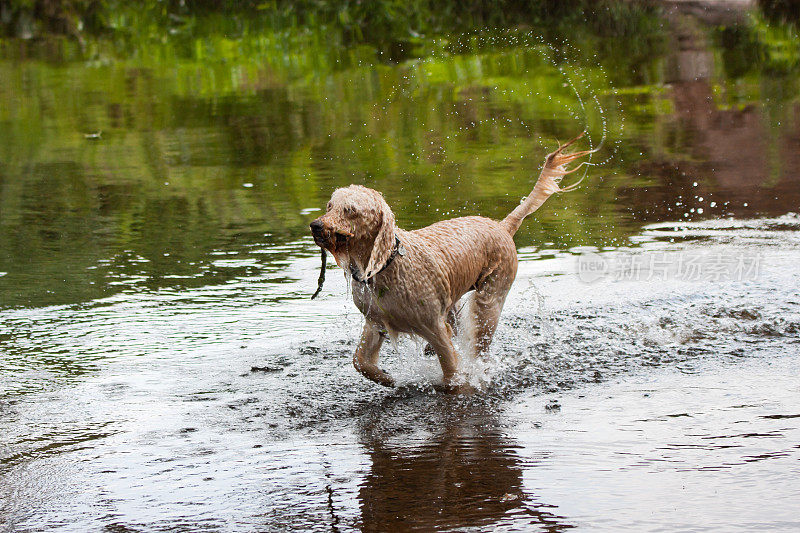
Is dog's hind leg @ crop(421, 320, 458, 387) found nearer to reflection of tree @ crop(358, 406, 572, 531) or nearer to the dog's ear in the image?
reflection of tree @ crop(358, 406, 572, 531)

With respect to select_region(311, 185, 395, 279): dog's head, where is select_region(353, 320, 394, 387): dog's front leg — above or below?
below

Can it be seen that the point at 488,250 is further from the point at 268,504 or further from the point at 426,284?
the point at 268,504

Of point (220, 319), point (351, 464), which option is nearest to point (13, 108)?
point (220, 319)

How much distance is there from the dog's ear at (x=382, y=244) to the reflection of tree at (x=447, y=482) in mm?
790

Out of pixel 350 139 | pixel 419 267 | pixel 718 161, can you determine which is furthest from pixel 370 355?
pixel 350 139

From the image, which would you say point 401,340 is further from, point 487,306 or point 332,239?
point 332,239

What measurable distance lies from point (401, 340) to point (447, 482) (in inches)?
71.3

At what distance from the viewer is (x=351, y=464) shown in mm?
4762

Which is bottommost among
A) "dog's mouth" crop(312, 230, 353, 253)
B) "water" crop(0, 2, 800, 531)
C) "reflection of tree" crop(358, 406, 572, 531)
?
"reflection of tree" crop(358, 406, 572, 531)

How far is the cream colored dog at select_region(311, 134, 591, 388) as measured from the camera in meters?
4.93

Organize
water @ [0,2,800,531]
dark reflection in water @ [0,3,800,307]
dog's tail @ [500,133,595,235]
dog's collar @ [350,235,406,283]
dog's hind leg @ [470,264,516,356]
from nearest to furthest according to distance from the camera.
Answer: water @ [0,2,800,531]
dog's collar @ [350,235,406,283]
dog's hind leg @ [470,264,516,356]
dog's tail @ [500,133,595,235]
dark reflection in water @ [0,3,800,307]

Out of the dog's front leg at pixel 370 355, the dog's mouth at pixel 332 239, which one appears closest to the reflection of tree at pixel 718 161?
the dog's front leg at pixel 370 355

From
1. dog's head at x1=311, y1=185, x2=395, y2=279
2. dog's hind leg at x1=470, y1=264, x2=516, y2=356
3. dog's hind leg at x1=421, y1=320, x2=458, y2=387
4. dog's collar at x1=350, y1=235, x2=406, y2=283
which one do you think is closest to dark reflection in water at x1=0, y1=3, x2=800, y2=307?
dog's hind leg at x1=470, y1=264, x2=516, y2=356

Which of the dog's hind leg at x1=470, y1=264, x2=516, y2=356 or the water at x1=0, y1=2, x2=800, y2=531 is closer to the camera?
the water at x1=0, y1=2, x2=800, y2=531
